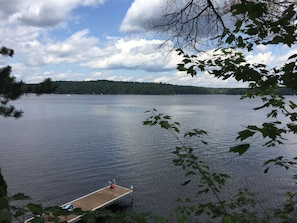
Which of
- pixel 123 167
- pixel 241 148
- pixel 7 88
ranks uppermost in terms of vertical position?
pixel 7 88

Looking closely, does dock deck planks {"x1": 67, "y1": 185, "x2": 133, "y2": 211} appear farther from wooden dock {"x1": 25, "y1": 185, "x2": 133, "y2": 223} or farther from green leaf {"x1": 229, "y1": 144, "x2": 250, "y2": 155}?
green leaf {"x1": 229, "y1": 144, "x2": 250, "y2": 155}

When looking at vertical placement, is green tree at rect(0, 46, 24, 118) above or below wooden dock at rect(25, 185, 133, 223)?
above

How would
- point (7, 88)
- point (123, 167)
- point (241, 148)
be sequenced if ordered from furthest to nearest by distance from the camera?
1. point (123, 167)
2. point (7, 88)
3. point (241, 148)

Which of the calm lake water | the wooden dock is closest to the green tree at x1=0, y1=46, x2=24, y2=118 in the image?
the calm lake water

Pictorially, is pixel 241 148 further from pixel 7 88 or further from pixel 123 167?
pixel 123 167

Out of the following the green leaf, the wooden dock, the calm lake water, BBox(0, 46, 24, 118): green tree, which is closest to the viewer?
the green leaf

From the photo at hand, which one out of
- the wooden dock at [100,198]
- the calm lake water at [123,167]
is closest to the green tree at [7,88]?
the calm lake water at [123,167]

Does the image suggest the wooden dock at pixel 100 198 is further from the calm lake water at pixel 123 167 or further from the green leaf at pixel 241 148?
the green leaf at pixel 241 148

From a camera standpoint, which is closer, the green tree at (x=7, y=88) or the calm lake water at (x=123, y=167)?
the green tree at (x=7, y=88)

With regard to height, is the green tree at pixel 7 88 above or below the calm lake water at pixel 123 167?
above

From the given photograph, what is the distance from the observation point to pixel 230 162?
32.2 meters

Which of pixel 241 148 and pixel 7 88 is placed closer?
pixel 241 148

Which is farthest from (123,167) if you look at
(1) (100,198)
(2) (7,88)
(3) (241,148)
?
(3) (241,148)

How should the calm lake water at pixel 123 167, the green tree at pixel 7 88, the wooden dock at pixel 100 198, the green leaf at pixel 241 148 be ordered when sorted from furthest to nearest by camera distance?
1. the calm lake water at pixel 123 167
2. the wooden dock at pixel 100 198
3. the green tree at pixel 7 88
4. the green leaf at pixel 241 148
